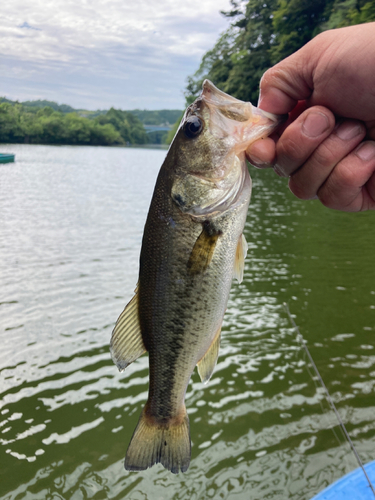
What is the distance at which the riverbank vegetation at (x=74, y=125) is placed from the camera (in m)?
76.4

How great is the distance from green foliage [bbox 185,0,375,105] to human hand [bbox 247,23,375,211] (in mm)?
32136

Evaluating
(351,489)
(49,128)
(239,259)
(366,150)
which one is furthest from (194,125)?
(49,128)

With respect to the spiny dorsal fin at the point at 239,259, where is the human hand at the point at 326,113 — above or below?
above

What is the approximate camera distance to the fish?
6.59 ft

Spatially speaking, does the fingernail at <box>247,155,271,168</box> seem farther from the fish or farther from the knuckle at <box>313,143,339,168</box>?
the knuckle at <box>313,143,339,168</box>

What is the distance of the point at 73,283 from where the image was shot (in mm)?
9852

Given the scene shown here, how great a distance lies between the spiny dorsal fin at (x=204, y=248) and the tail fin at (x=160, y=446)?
3.14 feet

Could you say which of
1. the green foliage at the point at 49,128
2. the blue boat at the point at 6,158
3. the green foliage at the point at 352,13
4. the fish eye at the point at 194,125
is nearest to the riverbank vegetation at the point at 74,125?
the green foliage at the point at 49,128

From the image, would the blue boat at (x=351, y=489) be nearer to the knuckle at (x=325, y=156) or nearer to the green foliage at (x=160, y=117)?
the knuckle at (x=325, y=156)

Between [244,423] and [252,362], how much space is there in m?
1.39

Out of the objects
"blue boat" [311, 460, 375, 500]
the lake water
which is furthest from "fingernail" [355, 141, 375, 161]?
the lake water

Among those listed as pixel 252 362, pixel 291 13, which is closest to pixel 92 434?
pixel 252 362

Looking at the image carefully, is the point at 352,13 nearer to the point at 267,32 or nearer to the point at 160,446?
the point at 267,32

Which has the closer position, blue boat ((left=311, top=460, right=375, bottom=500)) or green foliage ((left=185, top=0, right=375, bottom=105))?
blue boat ((left=311, top=460, right=375, bottom=500))
